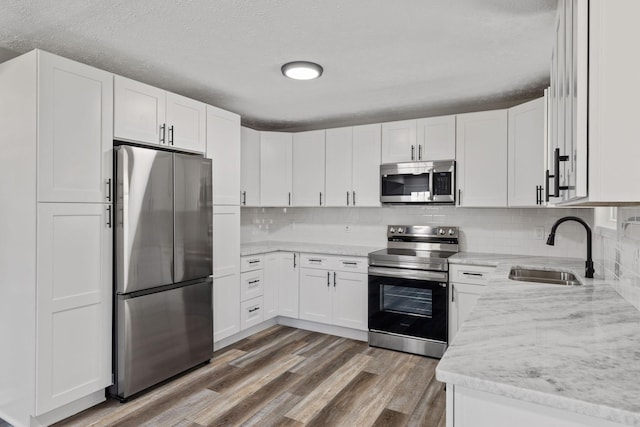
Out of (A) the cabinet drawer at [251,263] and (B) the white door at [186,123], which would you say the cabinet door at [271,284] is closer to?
(A) the cabinet drawer at [251,263]

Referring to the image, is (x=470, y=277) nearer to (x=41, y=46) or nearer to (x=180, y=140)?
(x=180, y=140)

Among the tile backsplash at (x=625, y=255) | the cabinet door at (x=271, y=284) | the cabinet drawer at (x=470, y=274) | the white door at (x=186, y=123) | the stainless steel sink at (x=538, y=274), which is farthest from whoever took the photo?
the cabinet door at (x=271, y=284)

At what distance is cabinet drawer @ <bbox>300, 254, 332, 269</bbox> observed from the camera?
4082 mm

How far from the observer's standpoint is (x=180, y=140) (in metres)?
3.12

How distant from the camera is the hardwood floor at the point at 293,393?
2.46 metres

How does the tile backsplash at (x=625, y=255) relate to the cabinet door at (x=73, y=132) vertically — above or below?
below

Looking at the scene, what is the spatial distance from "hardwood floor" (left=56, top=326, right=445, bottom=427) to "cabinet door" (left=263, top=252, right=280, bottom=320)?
22.4 inches

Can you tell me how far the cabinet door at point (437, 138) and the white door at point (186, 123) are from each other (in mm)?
2091

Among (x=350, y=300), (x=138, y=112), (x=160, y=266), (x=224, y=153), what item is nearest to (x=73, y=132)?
(x=138, y=112)

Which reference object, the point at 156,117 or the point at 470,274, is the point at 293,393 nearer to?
the point at 470,274

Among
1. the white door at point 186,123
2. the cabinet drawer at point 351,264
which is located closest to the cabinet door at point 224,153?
the white door at point 186,123

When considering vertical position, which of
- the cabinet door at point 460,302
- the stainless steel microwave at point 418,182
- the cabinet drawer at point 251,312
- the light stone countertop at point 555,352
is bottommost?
the cabinet drawer at point 251,312

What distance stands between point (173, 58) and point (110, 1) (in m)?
0.72

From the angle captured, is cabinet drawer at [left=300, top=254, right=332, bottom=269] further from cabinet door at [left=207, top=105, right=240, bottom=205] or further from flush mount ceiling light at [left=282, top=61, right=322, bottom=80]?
flush mount ceiling light at [left=282, top=61, right=322, bottom=80]
